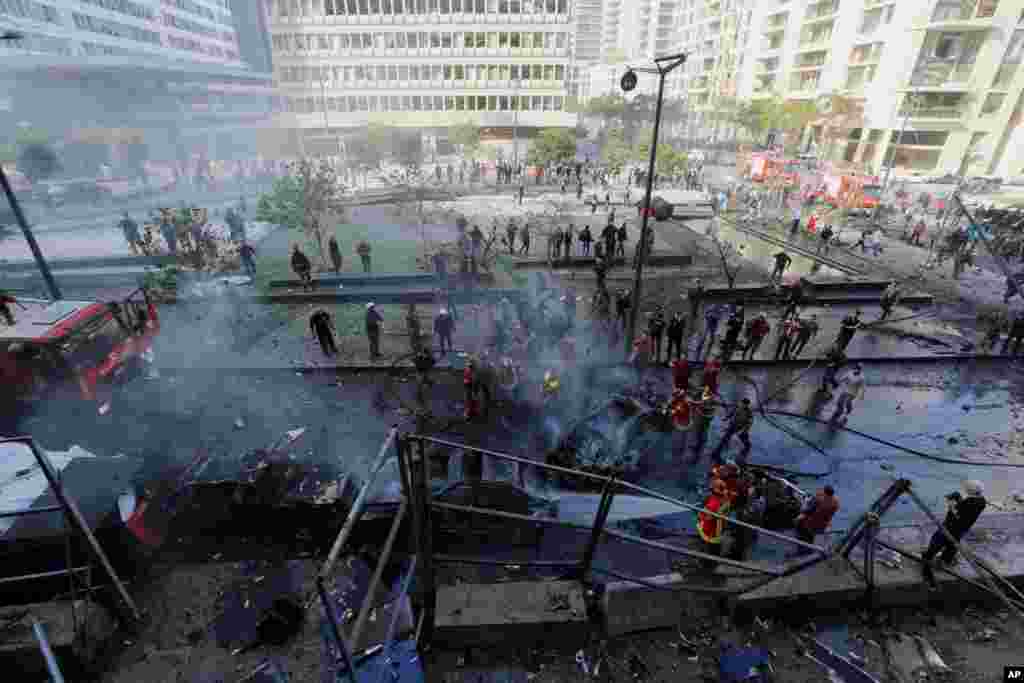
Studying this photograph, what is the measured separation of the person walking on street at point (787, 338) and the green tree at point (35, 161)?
40.0m

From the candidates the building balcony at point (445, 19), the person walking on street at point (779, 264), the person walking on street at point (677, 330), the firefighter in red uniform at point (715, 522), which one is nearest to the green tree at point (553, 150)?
the building balcony at point (445, 19)

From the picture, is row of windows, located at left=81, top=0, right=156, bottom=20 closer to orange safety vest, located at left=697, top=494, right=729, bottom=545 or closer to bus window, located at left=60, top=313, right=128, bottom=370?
bus window, located at left=60, top=313, right=128, bottom=370

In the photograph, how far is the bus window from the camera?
770cm

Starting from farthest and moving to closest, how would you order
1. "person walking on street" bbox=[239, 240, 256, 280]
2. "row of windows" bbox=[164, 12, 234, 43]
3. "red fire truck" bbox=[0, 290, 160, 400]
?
"row of windows" bbox=[164, 12, 234, 43] → "person walking on street" bbox=[239, 240, 256, 280] → "red fire truck" bbox=[0, 290, 160, 400]

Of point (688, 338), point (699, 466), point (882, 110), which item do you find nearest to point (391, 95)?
point (882, 110)

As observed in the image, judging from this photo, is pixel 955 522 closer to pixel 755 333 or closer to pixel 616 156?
pixel 755 333

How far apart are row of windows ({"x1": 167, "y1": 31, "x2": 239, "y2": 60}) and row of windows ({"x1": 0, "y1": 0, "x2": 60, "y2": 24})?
61.1 ft

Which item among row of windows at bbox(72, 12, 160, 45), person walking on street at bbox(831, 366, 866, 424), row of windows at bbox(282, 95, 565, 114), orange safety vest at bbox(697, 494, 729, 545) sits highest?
row of windows at bbox(72, 12, 160, 45)

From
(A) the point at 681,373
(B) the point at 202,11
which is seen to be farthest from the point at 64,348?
(B) the point at 202,11

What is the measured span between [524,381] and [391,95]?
52.0m

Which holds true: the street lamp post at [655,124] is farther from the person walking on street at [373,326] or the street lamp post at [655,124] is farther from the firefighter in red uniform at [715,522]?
the person walking on street at [373,326]

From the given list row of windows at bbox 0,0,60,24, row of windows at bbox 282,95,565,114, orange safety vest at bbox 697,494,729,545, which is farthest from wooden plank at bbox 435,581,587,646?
row of windows at bbox 0,0,60,24

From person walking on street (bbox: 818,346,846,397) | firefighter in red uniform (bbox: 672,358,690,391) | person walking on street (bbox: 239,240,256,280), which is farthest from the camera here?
person walking on street (bbox: 239,240,256,280)

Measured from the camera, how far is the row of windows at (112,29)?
45.1 meters
